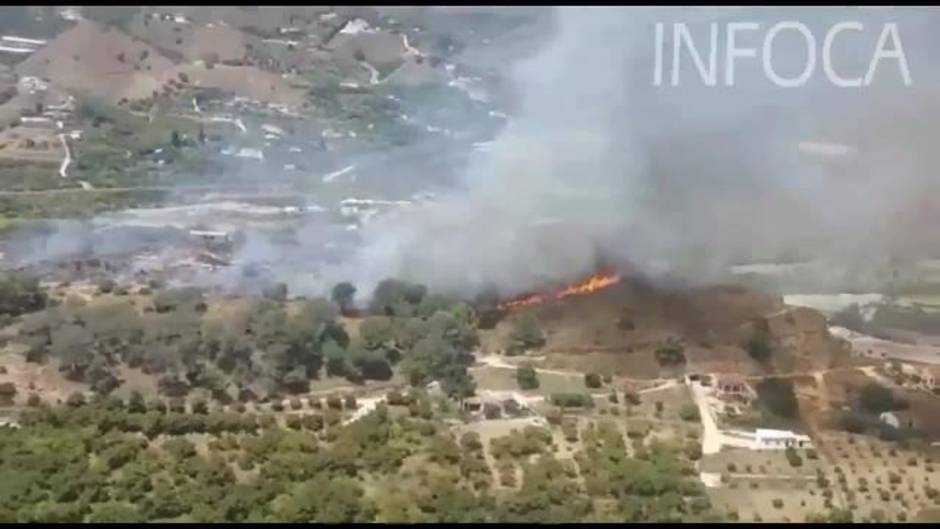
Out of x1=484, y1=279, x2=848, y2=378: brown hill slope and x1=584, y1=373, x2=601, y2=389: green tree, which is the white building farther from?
x1=584, y1=373, x2=601, y2=389: green tree

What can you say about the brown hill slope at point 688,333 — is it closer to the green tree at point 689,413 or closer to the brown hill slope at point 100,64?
the green tree at point 689,413

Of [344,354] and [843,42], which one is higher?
[843,42]

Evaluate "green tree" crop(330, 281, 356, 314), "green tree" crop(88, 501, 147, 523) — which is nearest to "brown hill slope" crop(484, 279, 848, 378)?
"green tree" crop(330, 281, 356, 314)

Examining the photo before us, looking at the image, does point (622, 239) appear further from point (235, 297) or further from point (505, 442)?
point (235, 297)

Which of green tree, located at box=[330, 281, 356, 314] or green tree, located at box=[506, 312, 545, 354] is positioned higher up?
green tree, located at box=[330, 281, 356, 314]

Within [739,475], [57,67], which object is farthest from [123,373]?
[739,475]

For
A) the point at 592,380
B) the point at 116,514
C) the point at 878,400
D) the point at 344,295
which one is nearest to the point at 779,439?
the point at 878,400

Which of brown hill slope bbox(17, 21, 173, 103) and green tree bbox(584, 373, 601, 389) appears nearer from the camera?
green tree bbox(584, 373, 601, 389)
